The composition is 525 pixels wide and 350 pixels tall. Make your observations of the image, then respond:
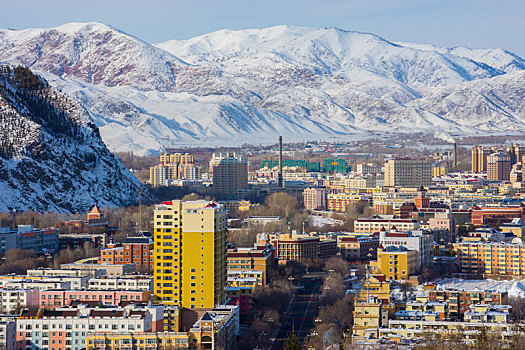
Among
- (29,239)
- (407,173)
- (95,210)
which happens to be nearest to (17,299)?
(29,239)

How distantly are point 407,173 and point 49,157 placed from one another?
137 ft

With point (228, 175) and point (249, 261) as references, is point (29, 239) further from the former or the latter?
point (228, 175)

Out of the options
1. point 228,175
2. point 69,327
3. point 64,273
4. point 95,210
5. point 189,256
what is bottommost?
point 69,327

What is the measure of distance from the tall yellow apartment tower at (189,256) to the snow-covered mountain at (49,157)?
113 ft

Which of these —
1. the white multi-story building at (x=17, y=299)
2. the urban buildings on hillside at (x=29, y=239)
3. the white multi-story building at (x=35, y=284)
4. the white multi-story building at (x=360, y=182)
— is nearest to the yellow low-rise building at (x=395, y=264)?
the white multi-story building at (x=35, y=284)

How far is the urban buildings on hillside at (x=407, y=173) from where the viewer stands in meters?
117

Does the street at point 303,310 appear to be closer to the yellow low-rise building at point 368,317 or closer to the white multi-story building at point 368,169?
the yellow low-rise building at point 368,317

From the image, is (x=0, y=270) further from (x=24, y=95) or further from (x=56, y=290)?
(x=24, y=95)

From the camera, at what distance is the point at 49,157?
86.2 metres

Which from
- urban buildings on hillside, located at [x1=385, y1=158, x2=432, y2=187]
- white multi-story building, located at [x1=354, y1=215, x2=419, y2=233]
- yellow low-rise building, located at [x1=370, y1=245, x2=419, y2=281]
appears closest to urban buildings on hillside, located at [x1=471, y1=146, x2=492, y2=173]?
urban buildings on hillside, located at [x1=385, y1=158, x2=432, y2=187]

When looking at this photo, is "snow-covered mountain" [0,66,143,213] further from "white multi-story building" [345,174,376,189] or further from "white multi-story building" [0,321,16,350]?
"white multi-story building" [0,321,16,350]

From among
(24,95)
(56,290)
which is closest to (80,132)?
(24,95)

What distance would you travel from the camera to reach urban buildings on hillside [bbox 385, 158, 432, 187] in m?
117

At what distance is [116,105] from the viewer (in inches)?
7372
